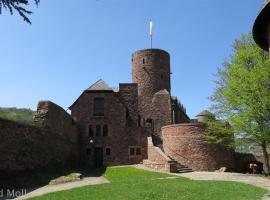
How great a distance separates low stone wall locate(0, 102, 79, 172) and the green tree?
12160 mm

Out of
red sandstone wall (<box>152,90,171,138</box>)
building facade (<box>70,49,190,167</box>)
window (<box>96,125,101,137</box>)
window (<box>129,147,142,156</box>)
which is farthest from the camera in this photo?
red sandstone wall (<box>152,90,171,138</box>)

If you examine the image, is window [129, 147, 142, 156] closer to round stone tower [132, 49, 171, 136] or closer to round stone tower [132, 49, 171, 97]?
round stone tower [132, 49, 171, 136]

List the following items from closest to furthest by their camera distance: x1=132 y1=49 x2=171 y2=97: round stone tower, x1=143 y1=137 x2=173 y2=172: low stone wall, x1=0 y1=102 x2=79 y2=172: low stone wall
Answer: x1=0 y1=102 x2=79 y2=172: low stone wall < x1=143 y1=137 x2=173 y2=172: low stone wall < x1=132 y1=49 x2=171 y2=97: round stone tower

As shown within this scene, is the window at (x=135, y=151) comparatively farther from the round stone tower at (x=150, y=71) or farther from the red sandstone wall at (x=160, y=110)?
the round stone tower at (x=150, y=71)

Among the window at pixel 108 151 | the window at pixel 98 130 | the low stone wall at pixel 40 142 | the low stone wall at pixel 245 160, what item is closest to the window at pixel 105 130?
the window at pixel 98 130

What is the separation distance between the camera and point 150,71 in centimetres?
4078

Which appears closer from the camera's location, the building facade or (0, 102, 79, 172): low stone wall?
(0, 102, 79, 172): low stone wall

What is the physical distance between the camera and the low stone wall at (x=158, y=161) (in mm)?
25822

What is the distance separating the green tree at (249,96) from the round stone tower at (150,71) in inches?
603

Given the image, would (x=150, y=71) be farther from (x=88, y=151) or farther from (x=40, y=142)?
(x=40, y=142)

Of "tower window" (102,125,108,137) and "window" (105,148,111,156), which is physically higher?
"tower window" (102,125,108,137)

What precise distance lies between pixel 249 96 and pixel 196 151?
723cm

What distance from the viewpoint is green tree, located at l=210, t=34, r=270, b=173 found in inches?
877

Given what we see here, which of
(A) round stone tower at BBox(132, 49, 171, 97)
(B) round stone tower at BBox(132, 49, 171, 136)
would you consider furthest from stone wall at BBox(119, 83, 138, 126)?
(A) round stone tower at BBox(132, 49, 171, 97)
